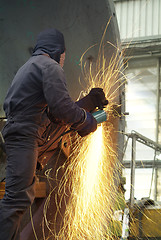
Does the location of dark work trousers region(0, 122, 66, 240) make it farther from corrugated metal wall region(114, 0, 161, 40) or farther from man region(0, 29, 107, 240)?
corrugated metal wall region(114, 0, 161, 40)

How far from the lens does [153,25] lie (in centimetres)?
855

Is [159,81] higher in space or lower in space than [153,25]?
lower

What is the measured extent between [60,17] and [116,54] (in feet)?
1.78

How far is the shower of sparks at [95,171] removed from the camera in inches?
102

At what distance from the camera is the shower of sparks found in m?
2.59

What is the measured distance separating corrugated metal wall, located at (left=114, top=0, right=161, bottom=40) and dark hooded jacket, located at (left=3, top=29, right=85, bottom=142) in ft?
22.9

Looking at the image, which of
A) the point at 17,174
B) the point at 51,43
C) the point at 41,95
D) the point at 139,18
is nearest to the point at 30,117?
the point at 41,95

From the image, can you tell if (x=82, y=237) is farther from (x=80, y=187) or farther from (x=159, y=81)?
(x=159, y=81)

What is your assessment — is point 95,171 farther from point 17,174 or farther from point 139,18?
point 139,18

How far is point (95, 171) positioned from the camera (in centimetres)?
267

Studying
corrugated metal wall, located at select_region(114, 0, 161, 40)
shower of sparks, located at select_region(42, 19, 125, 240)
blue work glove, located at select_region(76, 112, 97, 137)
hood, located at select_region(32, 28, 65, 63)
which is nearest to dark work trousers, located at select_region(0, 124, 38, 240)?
blue work glove, located at select_region(76, 112, 97, 137)

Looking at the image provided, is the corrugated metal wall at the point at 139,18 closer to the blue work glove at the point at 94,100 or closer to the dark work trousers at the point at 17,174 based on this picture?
the blue work glove at the point at 94,100

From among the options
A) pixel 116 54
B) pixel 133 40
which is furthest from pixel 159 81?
pixel 116 54

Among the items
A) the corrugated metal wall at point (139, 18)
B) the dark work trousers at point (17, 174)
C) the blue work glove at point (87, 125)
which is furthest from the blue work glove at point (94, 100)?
the corrugated metal wall at point (139, 18)
